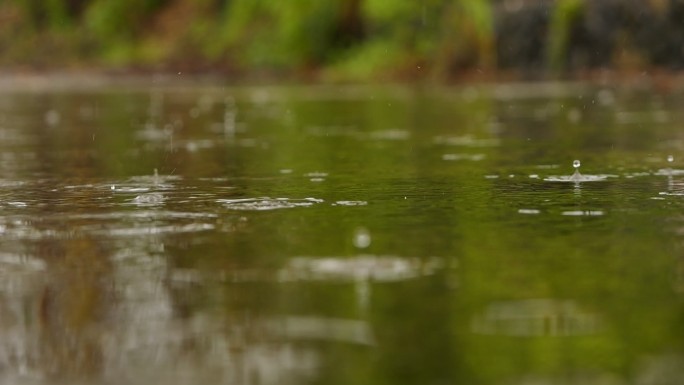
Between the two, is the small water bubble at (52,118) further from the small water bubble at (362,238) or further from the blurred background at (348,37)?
the small water bubble at (362,238)

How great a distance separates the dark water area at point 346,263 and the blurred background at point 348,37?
19.7 metres

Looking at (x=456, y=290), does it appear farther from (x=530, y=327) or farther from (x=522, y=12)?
(x=522, y=12)

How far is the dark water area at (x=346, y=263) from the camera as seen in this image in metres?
5.23

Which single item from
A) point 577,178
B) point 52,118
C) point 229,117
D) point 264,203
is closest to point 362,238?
point 264,203

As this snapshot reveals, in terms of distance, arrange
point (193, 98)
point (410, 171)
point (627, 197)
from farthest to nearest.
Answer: point (193, 98), point (410, 171), point (627, 197)

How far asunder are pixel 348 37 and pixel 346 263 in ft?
129

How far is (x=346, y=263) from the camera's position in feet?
24.1

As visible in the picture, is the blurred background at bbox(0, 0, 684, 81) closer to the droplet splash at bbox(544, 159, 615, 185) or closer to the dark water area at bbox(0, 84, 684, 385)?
the dark water area at bbox(0, 84, 684, 385)

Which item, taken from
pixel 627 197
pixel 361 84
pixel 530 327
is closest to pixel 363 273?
pixel 530 327

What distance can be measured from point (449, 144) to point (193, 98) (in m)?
16.9

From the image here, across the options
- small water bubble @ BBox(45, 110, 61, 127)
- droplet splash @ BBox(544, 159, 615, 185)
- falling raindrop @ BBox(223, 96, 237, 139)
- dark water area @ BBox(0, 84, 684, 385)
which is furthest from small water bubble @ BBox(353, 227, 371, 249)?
small water bubble @ BBox(45, 110, 61, 127)

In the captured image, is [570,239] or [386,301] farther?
[570,239]

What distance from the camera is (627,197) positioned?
1016 centimetres

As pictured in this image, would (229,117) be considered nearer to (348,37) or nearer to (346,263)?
(346,263)
